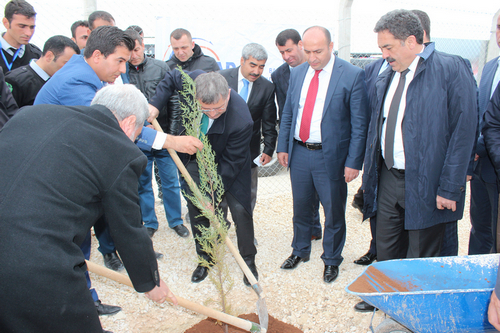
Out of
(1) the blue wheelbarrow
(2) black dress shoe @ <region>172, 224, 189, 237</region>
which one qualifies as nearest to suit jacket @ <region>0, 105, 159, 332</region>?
(1) the blue wheelbarrow

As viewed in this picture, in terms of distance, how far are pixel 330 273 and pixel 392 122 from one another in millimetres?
1641

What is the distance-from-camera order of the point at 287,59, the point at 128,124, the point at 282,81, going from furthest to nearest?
the point at 287,59, the point at 282,81, the point at 128,124

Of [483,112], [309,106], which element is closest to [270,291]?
[309,106]

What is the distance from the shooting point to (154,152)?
4.34m

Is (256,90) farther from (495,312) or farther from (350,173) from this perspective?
(495,312)

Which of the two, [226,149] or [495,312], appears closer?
[495,312]

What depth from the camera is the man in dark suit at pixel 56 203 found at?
1.47m

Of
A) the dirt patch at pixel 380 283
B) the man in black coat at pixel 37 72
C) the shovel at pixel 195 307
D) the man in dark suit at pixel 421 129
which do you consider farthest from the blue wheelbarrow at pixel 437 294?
the man in black coat at pixel 37 72

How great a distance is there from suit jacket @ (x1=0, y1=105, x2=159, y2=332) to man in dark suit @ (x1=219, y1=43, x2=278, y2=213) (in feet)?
8.18

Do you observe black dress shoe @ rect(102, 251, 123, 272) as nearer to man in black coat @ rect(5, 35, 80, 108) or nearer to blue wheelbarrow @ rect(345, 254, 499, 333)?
man in black coat @ rect(5, 35, 80, 108)

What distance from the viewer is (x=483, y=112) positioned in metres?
3.47

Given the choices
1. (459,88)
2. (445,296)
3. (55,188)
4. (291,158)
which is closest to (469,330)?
(445,296)

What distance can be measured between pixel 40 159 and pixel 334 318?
104 inches

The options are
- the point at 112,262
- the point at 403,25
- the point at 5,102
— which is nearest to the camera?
the point at 403,25
